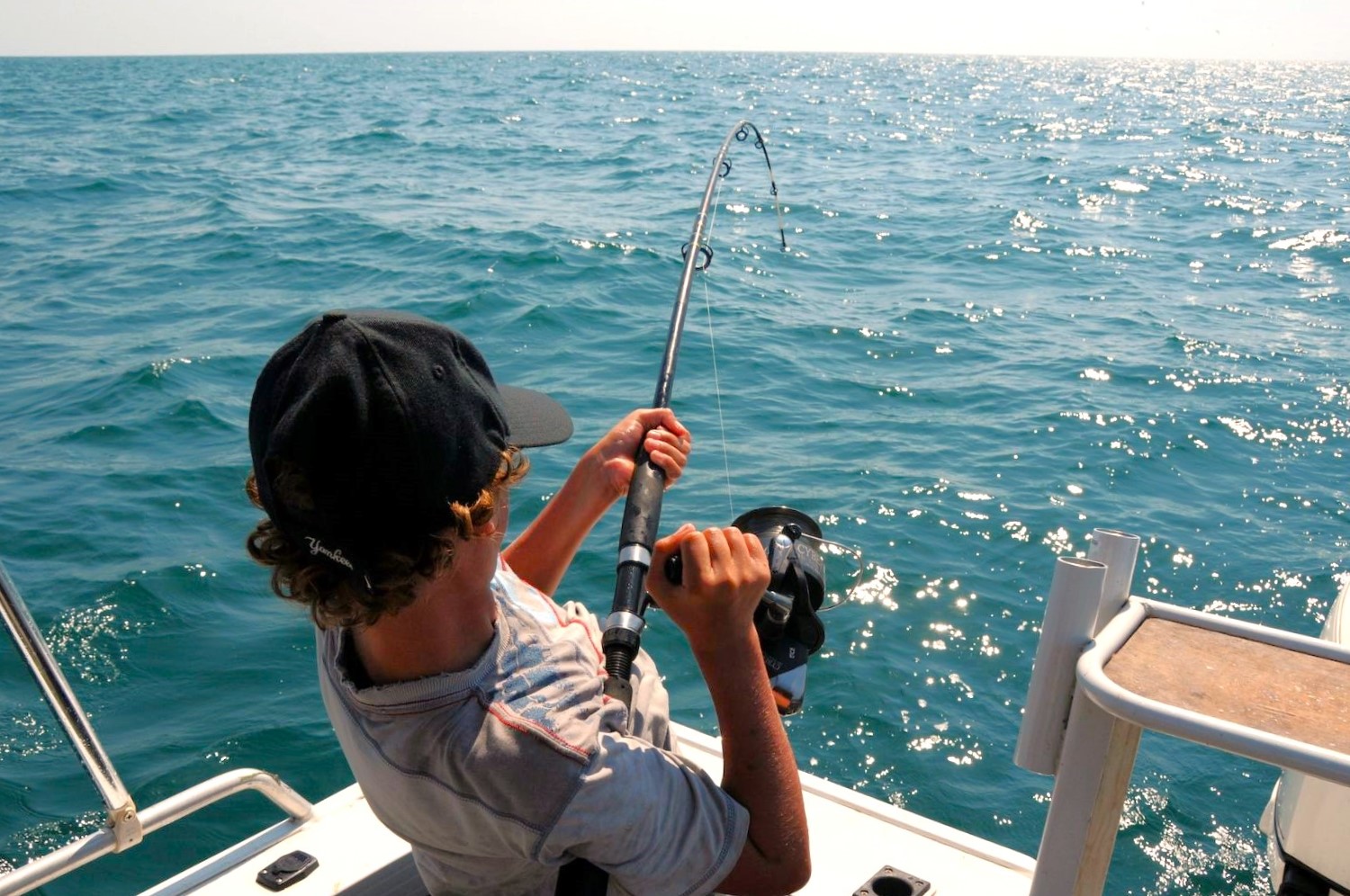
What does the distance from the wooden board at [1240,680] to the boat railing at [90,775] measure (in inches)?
60.9

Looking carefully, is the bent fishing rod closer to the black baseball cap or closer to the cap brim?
the cap brim

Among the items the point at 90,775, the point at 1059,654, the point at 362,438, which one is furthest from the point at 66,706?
the point at 1059,654

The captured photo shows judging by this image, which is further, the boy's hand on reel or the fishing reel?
the fishing reel

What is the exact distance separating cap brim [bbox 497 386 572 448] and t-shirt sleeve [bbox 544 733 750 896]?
1.37 ft

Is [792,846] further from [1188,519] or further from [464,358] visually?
[1188,519]

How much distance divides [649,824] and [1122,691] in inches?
22.2

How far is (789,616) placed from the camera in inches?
75.5

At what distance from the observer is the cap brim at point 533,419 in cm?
159

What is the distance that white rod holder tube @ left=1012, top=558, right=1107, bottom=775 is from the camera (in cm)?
143

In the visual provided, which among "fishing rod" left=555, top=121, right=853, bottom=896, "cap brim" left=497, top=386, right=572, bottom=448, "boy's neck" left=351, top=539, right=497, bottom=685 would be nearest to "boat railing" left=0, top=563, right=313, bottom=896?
"boy's neck" left=351, top=539, right=497, bottom=685

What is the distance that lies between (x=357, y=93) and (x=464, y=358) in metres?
35.4

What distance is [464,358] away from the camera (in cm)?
145

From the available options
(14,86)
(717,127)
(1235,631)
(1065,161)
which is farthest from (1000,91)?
(1235,631)

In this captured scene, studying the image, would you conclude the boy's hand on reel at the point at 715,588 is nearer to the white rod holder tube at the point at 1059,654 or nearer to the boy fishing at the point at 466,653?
the boy fishing at the point at 466,653
